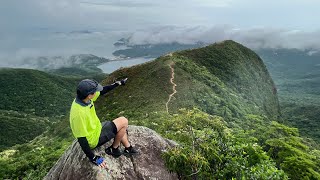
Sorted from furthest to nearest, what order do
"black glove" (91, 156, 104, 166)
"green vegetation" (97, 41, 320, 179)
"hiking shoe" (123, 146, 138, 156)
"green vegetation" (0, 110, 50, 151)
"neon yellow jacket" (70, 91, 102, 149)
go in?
"green vegetation" (0, 110, 50, 151), "green vegetation" (97, 41, 320, 179), "hiking shoe" (123, 146, 138, 156), "black glove" (91, 156, 104, 166), "neon yellow jacket" (70, 91, 102, 149)

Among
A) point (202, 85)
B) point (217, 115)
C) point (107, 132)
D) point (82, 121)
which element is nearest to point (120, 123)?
point (107, 132)

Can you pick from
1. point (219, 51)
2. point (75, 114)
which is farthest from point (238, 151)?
point (219, 51)

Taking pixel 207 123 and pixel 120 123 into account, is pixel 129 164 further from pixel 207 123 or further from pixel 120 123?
pixel 207 123

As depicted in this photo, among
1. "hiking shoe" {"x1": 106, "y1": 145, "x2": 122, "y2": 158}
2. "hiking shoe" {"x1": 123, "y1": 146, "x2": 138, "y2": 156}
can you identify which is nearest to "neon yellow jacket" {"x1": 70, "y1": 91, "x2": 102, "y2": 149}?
"hiking shoe" {"x1": 106, "y1": 145, "x2": 122, "y2": 158}

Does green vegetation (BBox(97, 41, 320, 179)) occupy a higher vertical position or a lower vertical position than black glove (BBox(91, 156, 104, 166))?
lower

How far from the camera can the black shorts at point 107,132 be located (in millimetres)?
13812

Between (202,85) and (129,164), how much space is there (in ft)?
190

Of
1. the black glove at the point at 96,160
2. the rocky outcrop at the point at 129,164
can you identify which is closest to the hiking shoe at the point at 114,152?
the rocky outcrop at the point at 129,164

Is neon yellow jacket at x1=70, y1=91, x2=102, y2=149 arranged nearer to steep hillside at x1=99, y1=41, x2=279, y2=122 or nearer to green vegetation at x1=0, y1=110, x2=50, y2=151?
steep hillside at x1=99, y1=41, x2=279, y2=122

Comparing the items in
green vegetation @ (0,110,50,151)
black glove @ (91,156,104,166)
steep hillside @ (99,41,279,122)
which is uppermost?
black glove @ (91,156,104,166)

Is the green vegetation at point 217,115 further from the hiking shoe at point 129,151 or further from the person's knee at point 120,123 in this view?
the person's knee at point 120,123

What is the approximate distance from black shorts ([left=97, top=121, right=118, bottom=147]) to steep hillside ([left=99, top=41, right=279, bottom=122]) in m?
36.4

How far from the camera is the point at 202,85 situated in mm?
70688

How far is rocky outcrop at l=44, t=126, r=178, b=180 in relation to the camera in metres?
13.1
